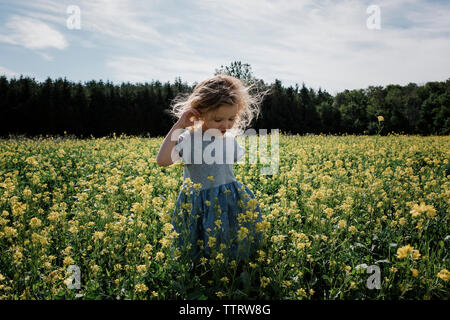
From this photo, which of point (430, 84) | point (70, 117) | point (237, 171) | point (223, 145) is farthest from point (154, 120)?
point (430, 84)

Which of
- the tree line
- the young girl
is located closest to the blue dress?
the young girl

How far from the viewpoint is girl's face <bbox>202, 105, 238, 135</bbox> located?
2686 mm

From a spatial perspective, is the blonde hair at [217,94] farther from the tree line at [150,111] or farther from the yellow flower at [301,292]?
the tree line at [150,111]

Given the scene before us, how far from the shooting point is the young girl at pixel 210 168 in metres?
2.65

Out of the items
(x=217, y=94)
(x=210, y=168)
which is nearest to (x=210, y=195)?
(x=210, y=168)

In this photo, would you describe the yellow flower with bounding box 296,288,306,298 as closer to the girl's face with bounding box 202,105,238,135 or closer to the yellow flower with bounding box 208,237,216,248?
the yellow flower with bounding box 208,237,216,248

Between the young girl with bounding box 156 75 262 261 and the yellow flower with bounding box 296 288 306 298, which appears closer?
the yellow flower with bounding box 296 288 306 298

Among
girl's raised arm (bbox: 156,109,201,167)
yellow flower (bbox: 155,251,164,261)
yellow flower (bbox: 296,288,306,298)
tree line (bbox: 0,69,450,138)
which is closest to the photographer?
yellow flower (bbox: 296,288,306,298)

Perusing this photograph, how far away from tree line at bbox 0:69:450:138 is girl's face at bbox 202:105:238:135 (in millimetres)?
24601

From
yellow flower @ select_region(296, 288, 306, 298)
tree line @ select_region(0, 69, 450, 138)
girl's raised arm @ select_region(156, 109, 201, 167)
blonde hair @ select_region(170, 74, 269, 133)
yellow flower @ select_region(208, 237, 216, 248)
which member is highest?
tree line @ select_region(0, 69, 450, 138)

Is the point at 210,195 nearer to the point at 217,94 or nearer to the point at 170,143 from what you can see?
the point at 170,143

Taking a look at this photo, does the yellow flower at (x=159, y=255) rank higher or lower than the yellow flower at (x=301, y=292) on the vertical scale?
higher

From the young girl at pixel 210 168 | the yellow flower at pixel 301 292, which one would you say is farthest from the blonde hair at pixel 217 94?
the yellow flower at pixel 301 292
